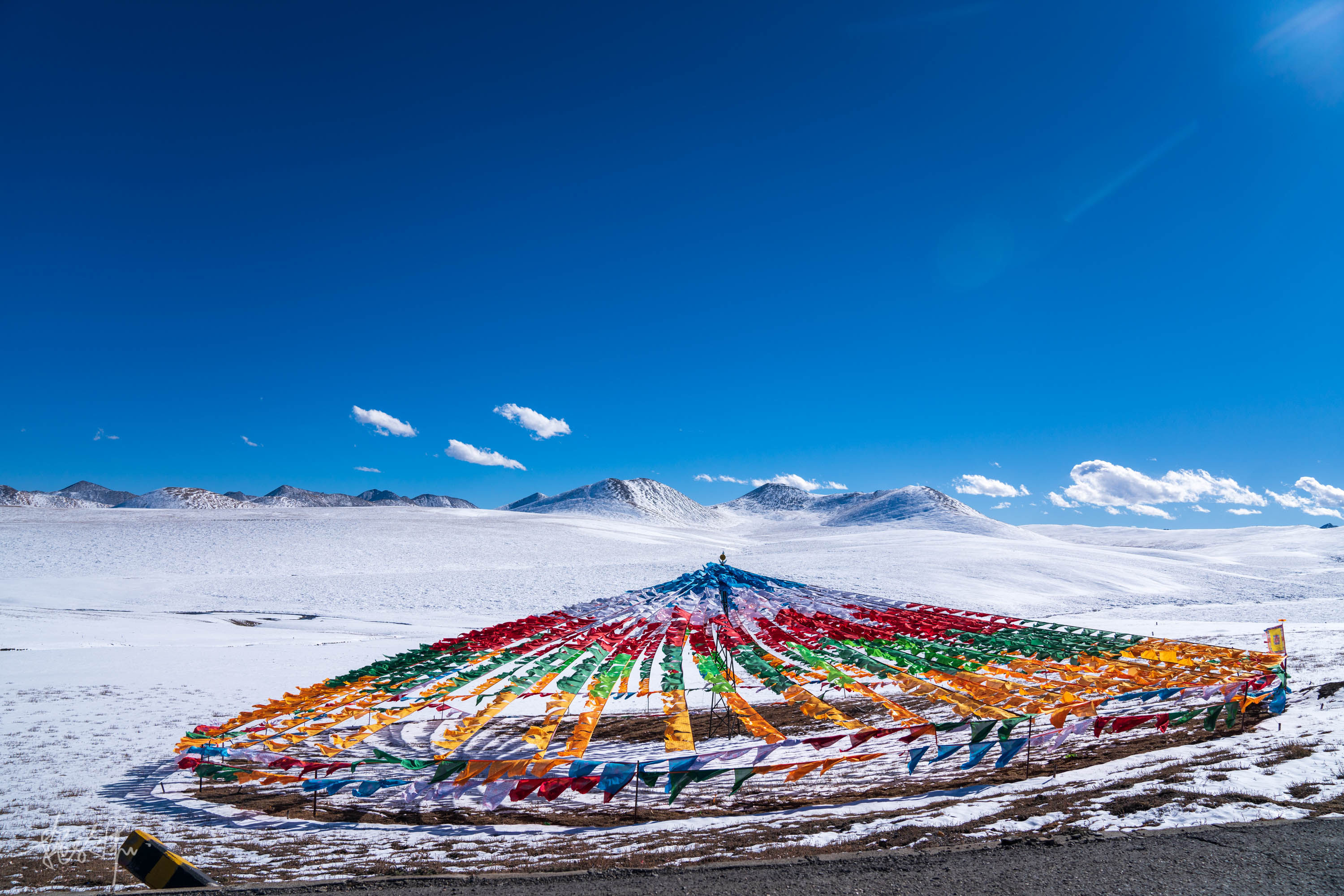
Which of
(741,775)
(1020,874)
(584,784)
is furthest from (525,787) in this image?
(1020,874)

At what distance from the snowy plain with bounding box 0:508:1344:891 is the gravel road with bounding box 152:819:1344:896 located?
414 mm

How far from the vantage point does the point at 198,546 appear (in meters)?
42.9

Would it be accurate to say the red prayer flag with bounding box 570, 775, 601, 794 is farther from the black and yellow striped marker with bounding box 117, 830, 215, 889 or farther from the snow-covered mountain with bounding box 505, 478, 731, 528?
the snow-covered mountain with bounding box 505, 478, 731, 528

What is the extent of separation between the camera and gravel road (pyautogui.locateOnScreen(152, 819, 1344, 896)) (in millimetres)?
4660

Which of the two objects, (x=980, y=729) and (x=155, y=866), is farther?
(x=980, y=729)

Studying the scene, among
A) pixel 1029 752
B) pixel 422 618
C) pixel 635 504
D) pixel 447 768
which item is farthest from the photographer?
pixel 635 504

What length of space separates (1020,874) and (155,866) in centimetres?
711

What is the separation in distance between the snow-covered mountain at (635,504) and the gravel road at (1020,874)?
13458 cm

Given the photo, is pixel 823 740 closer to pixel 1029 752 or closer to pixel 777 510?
pixel 1029 752

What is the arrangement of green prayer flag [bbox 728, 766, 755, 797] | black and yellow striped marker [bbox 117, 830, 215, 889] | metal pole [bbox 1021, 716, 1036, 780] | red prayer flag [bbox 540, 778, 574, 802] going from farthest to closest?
metal pole [bbox 1021, 716, 1036, 780] → red prayer flag [bbox 540, 778, 574, 802] → green prayer flag [bbox 728, 766, 755, 797] → black and yellow striped marker [bbox 117, 830, 215, 889]

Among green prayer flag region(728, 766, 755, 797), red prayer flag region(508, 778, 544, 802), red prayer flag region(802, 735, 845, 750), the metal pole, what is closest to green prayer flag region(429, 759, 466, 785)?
red prayer flag region(508, 778, 544, 802)

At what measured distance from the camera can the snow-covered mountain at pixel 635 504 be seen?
15050 cm

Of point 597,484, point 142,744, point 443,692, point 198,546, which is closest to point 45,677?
point 142,744

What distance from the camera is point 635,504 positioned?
158m
